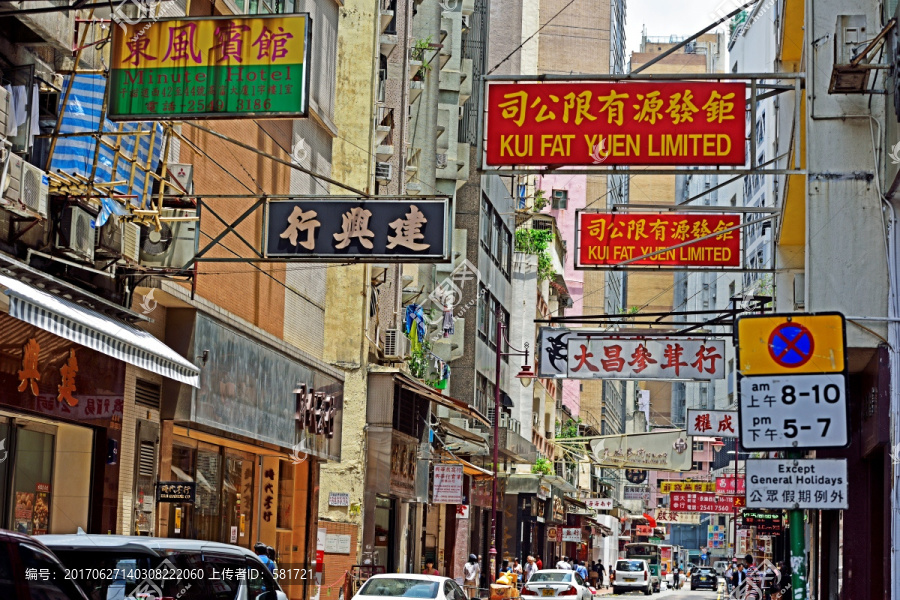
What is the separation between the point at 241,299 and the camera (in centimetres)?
2164

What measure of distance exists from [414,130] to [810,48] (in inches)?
1022

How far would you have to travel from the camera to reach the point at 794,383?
354 inches

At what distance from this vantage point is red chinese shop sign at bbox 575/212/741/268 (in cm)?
2019

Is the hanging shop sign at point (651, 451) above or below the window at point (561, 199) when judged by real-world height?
below

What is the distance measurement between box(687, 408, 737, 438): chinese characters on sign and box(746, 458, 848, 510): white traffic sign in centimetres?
2401

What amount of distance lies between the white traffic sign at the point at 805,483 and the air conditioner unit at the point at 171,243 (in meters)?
10.0

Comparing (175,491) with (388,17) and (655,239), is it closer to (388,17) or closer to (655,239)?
(655,239)

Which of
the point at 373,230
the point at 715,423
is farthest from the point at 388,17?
the point at 373,230

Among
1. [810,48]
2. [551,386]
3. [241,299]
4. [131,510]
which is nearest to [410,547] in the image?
[241,299]

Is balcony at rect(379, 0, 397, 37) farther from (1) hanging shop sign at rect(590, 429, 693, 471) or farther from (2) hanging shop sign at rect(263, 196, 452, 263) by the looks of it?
(2) hanging shop sign at rect(263, 196, 452, 263)

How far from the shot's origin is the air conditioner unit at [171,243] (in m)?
17.2

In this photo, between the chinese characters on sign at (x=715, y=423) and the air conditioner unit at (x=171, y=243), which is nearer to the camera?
the air conditioner unit at (x=171, y=243)

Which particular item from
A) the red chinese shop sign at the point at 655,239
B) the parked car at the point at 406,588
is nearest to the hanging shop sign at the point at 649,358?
the red chinese shop sign at the point at 655,239

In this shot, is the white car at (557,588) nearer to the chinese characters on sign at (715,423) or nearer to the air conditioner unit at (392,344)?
the chinese characters on sign at (715,423)
